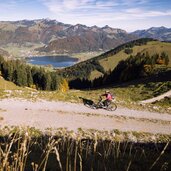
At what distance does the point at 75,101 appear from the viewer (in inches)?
1385

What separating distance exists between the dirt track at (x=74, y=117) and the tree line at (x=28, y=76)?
330 feet

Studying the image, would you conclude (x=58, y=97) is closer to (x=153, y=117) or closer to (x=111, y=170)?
(x=153, y=117)

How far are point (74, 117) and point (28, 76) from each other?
111 m

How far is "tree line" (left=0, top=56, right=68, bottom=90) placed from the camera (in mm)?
131500

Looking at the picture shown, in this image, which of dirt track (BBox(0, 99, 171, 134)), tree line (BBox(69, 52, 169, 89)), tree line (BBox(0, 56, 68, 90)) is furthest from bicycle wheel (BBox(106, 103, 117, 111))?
tree line (BBox(0, 56, 68, 90))

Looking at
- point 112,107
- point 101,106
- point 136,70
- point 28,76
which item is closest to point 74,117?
point 101,106

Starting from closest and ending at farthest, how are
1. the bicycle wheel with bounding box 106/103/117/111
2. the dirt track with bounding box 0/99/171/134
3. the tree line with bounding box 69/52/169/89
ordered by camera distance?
the dirt track with bounding box 0/99/171/134
the bicycle wheel with bounding box 106/103/117/111
the tree line with bounding box 69/52/169/89

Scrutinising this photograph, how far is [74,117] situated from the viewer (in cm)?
2941

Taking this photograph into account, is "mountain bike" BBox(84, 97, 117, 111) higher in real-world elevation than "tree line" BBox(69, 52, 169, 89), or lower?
higher

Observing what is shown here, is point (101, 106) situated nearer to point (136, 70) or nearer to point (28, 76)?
point (136, 70)

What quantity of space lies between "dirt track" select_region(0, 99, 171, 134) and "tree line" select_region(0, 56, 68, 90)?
10055 centimetres

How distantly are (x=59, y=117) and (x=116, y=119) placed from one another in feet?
19.3

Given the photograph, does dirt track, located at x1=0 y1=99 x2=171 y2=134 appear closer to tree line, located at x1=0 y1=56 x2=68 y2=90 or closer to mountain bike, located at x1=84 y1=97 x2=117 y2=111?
mountain bike, located at x1=84 y1=97 x2=117 y2=111

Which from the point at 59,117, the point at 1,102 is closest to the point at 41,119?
the point at 59,117
